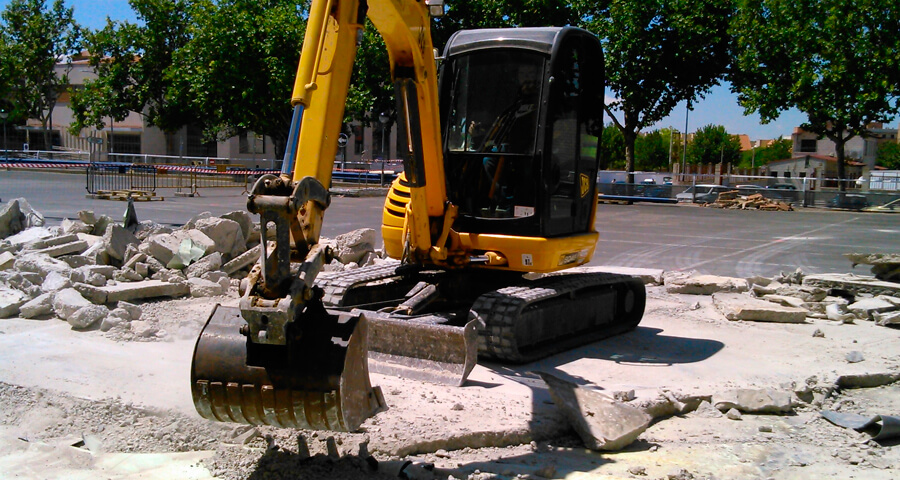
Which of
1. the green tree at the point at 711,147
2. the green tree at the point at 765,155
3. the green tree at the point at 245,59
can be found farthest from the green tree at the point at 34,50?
the green tree at the point at 765,155

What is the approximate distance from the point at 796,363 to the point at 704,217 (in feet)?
61.9

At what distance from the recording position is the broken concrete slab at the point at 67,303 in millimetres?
7665

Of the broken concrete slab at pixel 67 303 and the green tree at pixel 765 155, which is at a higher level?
the green tree at pixel 765 155

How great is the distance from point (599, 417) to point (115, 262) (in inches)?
280

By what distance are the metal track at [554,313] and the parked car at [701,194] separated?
2520 centimetres

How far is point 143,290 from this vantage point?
8883mm

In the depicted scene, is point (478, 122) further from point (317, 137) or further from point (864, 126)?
point (864, 126)

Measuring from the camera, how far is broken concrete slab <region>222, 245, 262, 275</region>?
10.2 m

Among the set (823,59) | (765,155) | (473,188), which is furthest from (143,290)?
(765,155)

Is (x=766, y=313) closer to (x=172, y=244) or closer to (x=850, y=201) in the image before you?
(x=172, y=244)

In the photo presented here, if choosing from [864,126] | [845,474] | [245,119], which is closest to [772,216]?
[864,126]

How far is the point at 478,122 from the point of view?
757 cm

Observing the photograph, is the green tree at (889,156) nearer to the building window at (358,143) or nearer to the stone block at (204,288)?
the building window at (358,143)

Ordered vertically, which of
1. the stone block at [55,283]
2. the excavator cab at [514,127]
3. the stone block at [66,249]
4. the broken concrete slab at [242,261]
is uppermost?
the excavator cab at [514,127]
